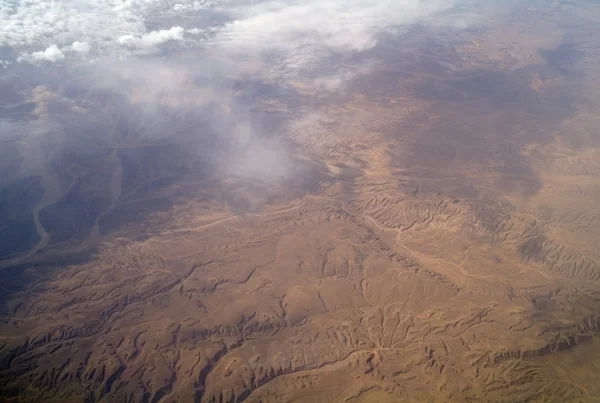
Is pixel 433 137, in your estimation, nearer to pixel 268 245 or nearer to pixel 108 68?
pixel 268 245

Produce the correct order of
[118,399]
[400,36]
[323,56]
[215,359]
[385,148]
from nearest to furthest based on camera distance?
[118,399] < [215,359] < [385,148] < [323,56] < [400,36]

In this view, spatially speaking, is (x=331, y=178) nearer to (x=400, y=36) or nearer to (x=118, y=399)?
(x=118, y=399)

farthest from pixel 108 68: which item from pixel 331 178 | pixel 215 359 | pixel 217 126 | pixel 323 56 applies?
pixel 215 359

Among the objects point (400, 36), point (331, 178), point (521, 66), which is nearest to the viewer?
point (331, 178)

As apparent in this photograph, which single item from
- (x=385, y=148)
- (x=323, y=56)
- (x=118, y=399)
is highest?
(x=323, y=56)

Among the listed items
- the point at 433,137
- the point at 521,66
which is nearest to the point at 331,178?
the point at 433,137

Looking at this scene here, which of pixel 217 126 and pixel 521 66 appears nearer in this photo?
pixel 217 126

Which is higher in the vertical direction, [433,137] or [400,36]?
[400,36]
